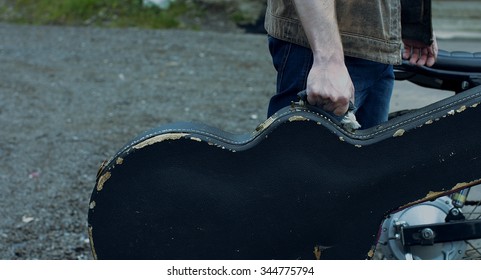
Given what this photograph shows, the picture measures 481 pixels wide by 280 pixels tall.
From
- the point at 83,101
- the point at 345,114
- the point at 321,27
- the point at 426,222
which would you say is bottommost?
the point at 83,101

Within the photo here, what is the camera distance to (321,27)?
187cm

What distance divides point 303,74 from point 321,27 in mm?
194

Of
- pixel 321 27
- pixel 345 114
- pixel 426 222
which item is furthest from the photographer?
pixel 426 222

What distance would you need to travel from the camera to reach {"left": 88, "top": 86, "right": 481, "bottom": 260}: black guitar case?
6.44 ft

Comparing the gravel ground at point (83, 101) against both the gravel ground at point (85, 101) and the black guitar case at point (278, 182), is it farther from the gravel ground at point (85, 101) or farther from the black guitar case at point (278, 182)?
the black guitar case at point (278, 182)

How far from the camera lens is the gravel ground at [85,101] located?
392 cm

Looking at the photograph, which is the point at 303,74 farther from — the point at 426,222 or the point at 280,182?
the point at 426,222

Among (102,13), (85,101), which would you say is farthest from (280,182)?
(102,13)

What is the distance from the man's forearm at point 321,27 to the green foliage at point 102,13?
7.50 metres

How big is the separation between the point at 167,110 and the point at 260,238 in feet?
12.7

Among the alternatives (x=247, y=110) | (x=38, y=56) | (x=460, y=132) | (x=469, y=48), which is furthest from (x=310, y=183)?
(x=38, y=56)

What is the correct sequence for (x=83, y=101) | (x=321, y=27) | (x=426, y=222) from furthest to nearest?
(x=83, y=101) < (x=426, y=222) < (x=321, y=27)

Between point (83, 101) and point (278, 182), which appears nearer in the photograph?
point (278, 182)

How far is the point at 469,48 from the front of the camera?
7246 millimetres
